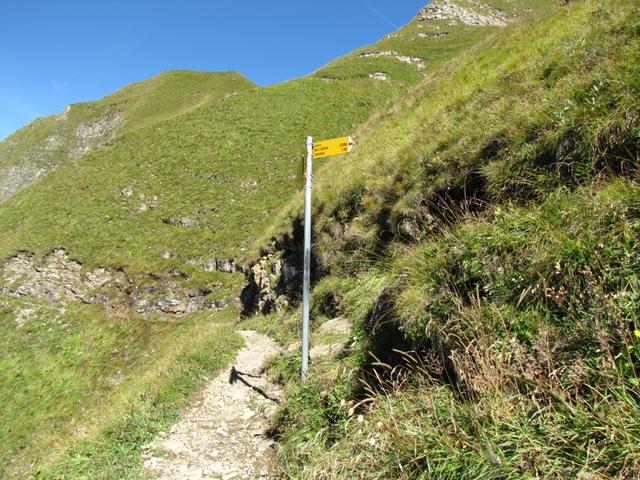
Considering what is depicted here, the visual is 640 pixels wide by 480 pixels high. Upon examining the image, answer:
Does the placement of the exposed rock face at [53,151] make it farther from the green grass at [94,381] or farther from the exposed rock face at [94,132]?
the green grass at [94,381]

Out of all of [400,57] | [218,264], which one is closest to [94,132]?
[400,57]

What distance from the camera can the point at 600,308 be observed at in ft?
9.75

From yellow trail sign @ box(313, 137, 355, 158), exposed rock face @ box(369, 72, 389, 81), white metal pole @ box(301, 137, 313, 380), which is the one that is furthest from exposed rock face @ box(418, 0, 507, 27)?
white metal pole @ box(301, 137, 313, 380)

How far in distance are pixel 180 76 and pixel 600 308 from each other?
75.7m

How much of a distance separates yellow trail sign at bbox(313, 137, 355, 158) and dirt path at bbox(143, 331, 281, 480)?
4.22 metres

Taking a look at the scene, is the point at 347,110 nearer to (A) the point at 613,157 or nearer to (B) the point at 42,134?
(A) the point at 613,157

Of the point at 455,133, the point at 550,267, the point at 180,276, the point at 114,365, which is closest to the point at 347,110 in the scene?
the point at 180,276

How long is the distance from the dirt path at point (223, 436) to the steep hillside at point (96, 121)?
2026 inches

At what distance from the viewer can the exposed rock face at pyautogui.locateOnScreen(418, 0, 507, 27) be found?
2400 inches

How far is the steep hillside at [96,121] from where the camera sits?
56.3 m

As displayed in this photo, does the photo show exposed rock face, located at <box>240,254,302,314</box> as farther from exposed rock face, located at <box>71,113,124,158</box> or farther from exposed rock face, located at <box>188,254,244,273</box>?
exposed rock face, located at <box>71,113,124,158</box>

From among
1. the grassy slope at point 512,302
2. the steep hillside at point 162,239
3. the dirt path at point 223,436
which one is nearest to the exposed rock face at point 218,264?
the steep hillside at point 162,239

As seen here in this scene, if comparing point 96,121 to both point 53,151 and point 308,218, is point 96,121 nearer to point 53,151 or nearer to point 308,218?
point 53,151

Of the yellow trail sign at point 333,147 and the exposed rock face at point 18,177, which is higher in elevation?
the exposed rock face at point 18,177
